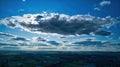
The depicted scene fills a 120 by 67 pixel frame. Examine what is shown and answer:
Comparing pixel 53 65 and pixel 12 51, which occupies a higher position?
pixel 12 51

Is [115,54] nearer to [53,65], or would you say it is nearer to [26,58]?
[53,65]

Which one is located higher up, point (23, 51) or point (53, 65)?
point (23, 51)

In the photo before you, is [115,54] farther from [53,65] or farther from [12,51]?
[12,51]

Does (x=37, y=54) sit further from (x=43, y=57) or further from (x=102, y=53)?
(x=102, y=53)

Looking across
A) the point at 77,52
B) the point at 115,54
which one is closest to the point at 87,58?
the point at 77,52

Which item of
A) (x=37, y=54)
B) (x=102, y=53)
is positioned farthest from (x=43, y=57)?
(x=102, y=53)
